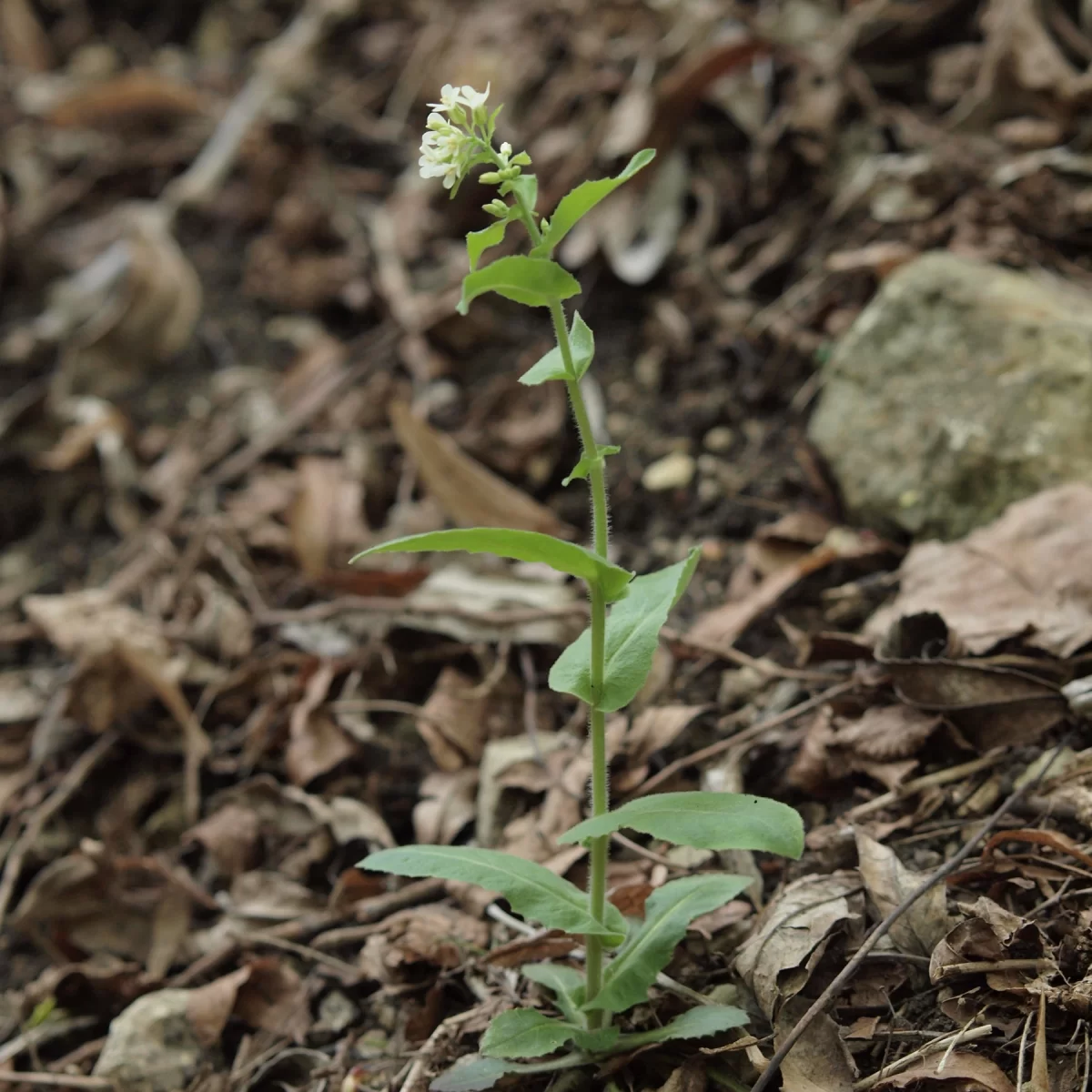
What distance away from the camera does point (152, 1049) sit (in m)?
2.05

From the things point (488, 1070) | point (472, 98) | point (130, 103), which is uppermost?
point (472, 98)

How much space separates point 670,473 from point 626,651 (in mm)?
1529

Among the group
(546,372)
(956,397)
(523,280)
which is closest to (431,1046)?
(546,372)

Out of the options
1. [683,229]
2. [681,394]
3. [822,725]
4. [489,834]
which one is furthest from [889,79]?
[489,834]

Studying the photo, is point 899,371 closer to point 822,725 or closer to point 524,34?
point 822,725

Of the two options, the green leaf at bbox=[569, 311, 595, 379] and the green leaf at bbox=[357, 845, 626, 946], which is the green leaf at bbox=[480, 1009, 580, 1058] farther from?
the green leaf at bbox=[569, 311, 595, 379]

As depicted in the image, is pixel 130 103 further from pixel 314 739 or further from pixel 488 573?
pixel 314 739

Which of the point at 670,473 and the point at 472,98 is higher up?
the point at 472,98

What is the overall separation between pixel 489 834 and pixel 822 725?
29.3 inches

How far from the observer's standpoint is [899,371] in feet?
9.09

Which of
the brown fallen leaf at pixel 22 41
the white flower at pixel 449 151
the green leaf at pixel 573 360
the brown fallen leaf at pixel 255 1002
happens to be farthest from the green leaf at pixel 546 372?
the brown fallen leaf at pixel 22 41

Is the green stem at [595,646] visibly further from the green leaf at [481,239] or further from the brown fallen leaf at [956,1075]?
the brown fallen leaf at [956,1075]

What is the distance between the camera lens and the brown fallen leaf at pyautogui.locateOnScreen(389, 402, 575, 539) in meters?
3.06

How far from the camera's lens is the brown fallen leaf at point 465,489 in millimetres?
3062
